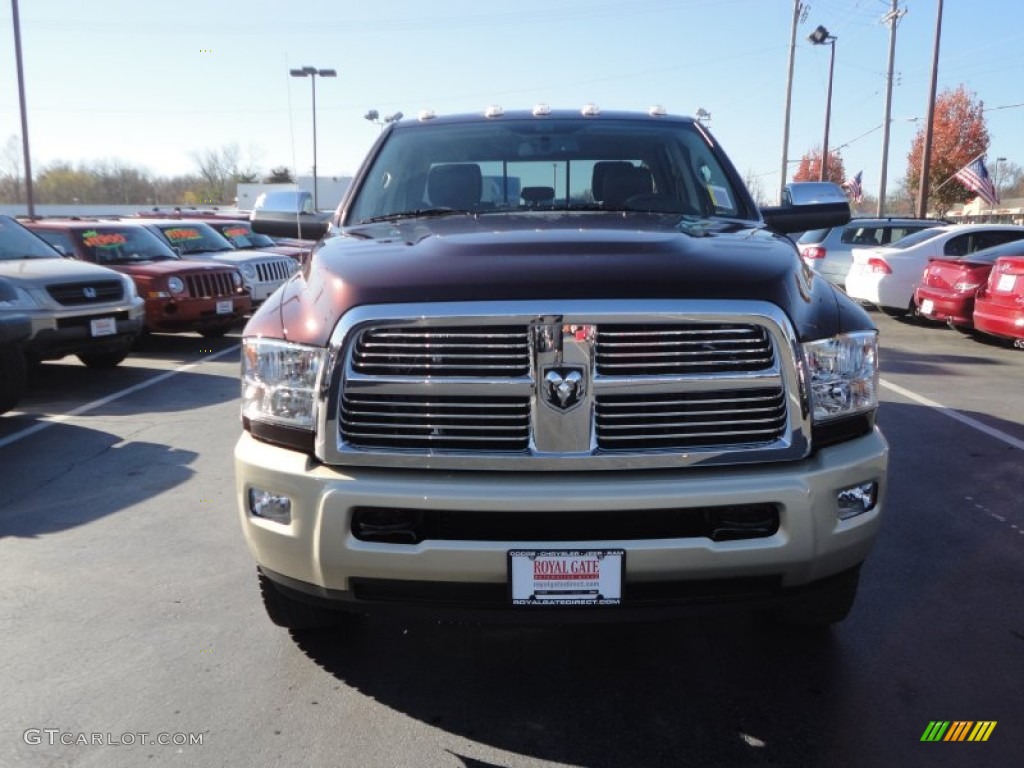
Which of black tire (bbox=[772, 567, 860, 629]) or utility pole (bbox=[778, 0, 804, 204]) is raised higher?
utility pole (bbox=[778, 0, 804, 204])

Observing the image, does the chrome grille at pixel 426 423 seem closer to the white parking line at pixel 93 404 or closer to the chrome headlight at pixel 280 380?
the chrome headlight at pixel 280 380

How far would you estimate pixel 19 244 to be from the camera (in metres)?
9.96

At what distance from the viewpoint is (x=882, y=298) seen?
13891 millimetres

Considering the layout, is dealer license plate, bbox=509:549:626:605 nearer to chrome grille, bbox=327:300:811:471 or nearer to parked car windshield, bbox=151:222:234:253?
chrome grille, bbox=327:300:811:471

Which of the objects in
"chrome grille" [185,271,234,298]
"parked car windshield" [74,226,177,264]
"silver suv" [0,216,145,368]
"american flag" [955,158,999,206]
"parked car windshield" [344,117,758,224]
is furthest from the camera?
"american flag" [955,158,999,206]

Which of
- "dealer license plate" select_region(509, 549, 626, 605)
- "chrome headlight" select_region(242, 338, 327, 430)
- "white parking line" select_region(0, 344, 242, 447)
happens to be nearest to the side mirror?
"dealer license plate" select_region(509, 549, 626, 605)

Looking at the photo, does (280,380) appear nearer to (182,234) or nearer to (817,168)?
(182,234)

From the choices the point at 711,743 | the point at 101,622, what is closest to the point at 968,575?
the point at 711,743

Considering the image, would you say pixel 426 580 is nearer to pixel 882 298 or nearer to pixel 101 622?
pixel 101 622

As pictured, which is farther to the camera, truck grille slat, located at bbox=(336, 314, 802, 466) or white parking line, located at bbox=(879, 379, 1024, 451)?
white parking line, located at bbox=(879, 379, 1024, 451)

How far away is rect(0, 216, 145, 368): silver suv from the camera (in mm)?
8703

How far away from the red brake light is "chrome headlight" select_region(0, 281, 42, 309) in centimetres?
1169

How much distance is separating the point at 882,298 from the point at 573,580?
12854mm

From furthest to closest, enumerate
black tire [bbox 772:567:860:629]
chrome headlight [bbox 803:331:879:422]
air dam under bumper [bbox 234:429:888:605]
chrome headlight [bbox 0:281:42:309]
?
chrome headlight [bbox 0:281:42:309] → black tire [bbox 772:567:860:629] → chrome headlight [bbox 803:331:879:422] → air dam under bumper [bbox 234:429:888:605]
